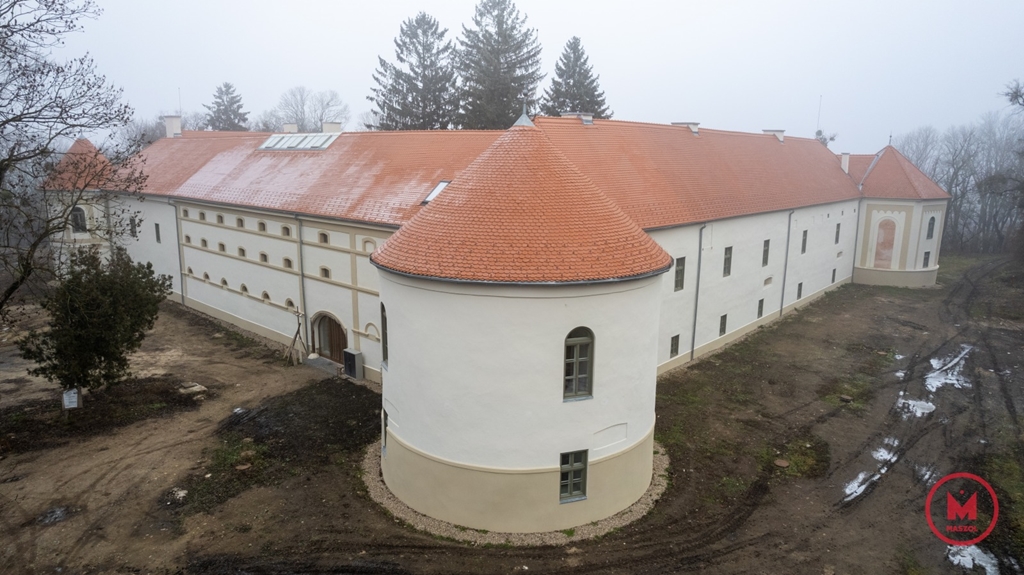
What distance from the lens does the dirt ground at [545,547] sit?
13164 millimetres

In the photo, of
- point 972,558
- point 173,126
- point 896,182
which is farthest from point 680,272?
point 173,126

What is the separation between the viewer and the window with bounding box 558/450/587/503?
14000mm

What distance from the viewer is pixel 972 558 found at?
13.3m

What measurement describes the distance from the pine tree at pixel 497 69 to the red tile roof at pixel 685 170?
60.8ft

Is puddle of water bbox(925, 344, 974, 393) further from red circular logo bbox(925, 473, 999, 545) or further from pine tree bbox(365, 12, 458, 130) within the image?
pine tree bbox(365, 12, 458, 130)

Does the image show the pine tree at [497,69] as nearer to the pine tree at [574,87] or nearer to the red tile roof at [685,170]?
the pine tree at [574,87]

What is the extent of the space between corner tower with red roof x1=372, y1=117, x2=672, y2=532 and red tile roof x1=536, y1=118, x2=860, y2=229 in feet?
24.7

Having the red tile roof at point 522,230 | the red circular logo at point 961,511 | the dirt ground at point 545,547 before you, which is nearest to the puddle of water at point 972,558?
the dirt ground at point 545,547

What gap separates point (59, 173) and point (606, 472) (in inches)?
592

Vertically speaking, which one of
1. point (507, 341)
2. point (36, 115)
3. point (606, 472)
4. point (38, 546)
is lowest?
point (38, 546)

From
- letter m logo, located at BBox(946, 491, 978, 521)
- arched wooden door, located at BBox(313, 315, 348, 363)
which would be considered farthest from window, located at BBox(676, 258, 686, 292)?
arched wooden door, located at BBox(313, 315, 348, 363)

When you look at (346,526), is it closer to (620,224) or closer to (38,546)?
(38,546)

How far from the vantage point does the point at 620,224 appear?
48.1ft

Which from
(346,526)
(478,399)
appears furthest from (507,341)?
(346,526)
